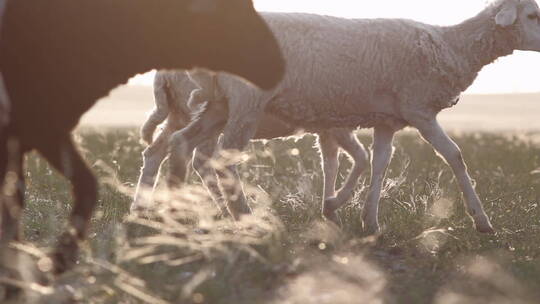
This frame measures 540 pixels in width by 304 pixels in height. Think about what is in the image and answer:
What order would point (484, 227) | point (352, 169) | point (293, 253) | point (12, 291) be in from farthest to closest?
point (352, 169)
point (484, 227)
point (293, 253)
point (12, 291)

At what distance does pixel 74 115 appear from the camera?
4.82 meters

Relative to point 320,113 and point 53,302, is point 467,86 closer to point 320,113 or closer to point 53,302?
point 320,113

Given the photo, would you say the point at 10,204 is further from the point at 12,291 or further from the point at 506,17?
the point at 506,17

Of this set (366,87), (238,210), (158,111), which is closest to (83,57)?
(238,210)

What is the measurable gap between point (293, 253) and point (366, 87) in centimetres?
199

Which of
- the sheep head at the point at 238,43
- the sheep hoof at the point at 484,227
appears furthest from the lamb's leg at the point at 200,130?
the sheep hoof at the point at 484,227

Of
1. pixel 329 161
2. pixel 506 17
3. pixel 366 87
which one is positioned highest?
pixel 506 17

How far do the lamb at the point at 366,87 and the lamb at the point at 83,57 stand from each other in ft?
5.22

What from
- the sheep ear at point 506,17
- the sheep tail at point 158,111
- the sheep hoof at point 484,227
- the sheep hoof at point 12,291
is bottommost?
the sheep hoof at point 484,227

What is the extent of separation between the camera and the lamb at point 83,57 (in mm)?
4566

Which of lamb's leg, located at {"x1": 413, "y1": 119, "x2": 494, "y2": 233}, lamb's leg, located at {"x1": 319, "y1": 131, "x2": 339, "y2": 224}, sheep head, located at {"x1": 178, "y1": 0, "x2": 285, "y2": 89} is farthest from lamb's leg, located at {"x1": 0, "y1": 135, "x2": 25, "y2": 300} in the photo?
lamb's leg, located at {"x1": 319, "y1": 131, "x2": 339, "y2": 224}

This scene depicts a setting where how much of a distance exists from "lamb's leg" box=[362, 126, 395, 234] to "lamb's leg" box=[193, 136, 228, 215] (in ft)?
4.26

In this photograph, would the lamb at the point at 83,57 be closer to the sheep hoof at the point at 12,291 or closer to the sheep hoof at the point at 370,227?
the sheep hoof at the point at 12,291

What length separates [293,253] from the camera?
578 centimetres
